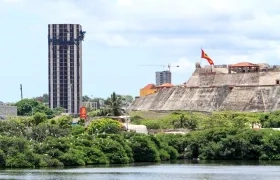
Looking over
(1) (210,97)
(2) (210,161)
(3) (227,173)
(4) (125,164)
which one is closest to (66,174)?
(3) (227,173)

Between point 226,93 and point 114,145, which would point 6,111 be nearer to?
point 226,93

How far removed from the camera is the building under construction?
181000 millimetres

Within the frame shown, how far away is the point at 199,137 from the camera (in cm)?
11469

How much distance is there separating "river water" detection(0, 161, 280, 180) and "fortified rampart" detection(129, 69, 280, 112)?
84.0m

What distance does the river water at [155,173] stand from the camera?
256 ft

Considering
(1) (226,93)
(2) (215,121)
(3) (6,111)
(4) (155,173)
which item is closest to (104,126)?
(2) (215,121)

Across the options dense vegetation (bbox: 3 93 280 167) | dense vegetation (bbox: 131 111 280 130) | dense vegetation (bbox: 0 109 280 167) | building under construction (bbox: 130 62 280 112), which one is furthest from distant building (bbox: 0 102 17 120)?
dense vegetation (bbox: 0 109 280 167)

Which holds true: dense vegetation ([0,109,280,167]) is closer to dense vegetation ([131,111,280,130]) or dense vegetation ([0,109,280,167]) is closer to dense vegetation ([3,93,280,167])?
dense vegetation ([3,93,280,167])

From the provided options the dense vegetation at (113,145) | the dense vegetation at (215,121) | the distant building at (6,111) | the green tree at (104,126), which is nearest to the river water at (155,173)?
the dense vegetation at (113,145)

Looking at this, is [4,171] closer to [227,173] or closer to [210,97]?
[227,173]

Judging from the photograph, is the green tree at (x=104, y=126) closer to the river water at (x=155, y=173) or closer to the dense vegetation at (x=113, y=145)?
the dense vegetation at (x=113, y=145)

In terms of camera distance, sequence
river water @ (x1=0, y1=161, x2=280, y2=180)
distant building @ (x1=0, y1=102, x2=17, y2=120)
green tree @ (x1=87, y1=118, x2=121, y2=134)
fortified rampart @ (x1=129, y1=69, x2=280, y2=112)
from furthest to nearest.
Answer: fortified rampart @ (x1=129, y1=69, x2=280, y2=112) < distant building @ (x1=0, y1=102, x2=17, y2=120) < green tree @ (x1=87, y1=118, x2=121, y2=134) < river water @ (x1=0, y1=161, x2=280, y2=180)

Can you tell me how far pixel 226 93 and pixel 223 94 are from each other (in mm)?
657

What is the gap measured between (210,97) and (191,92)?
18.9ft
